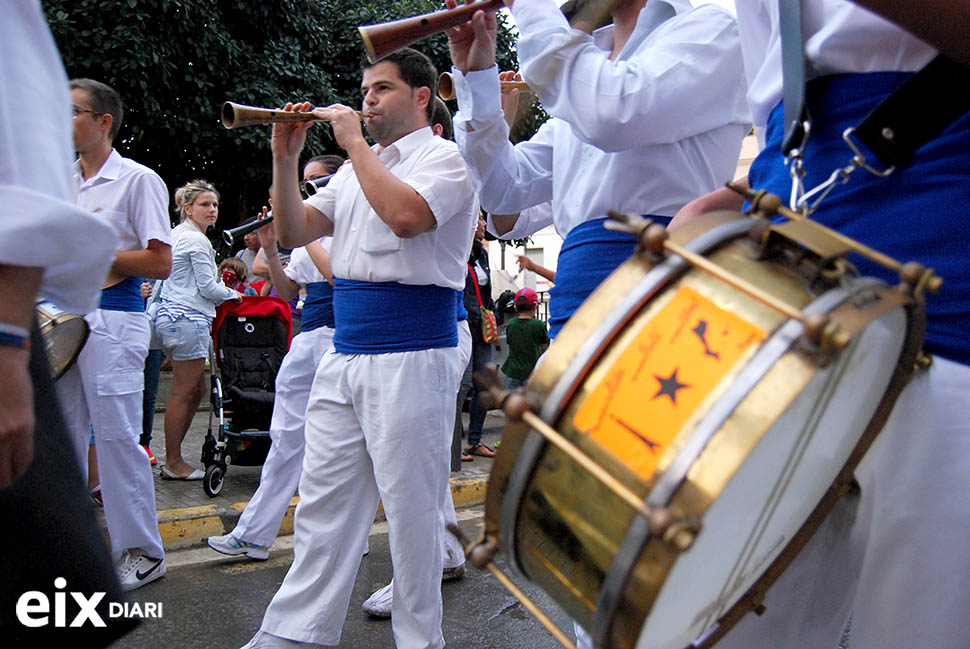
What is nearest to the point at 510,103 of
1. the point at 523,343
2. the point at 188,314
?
the point at 188,314

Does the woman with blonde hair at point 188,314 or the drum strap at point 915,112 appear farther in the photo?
the woman with blonde hair at point 188,314

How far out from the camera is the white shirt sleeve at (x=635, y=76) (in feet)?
5.90

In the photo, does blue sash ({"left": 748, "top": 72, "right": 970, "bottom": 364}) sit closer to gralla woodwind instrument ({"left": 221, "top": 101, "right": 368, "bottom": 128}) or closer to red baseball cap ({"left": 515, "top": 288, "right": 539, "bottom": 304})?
gralla woodwind instrument ({"left": 221, "top": 101, "right": 368, "bottom": 128})

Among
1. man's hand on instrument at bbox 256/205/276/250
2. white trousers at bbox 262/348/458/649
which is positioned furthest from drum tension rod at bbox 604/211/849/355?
man's hand on instrument at bbox 256/205/276/250

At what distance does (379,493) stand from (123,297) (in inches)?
60.4

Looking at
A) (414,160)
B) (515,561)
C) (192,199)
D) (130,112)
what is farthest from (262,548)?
(130,112)

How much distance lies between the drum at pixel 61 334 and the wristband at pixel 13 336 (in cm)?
123

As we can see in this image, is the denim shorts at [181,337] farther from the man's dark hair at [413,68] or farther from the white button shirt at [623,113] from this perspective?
the white button shirt at [623,113]

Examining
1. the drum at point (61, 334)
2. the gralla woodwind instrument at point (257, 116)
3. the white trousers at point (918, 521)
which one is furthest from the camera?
the gralla woodwind instrument at point (257, 116)

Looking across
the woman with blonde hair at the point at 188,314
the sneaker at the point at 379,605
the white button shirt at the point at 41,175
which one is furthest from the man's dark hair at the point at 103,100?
the white button shirt at the point at 41,175

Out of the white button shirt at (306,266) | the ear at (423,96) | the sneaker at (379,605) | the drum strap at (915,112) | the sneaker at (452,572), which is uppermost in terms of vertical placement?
the drum strap at (915,112)

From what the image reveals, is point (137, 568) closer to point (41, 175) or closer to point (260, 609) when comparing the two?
point (260, 609)

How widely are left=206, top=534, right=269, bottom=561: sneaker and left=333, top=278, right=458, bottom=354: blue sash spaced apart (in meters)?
1.64

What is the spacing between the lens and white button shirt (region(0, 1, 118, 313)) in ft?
3.51
